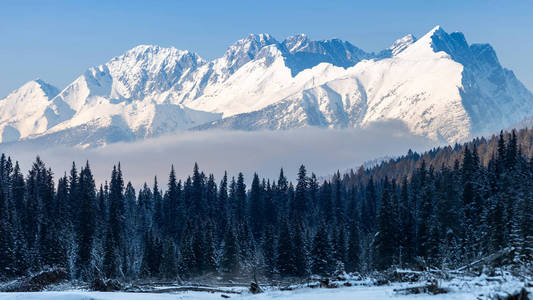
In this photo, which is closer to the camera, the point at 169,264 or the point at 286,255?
the point at 169,264

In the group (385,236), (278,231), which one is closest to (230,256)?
(278,231)

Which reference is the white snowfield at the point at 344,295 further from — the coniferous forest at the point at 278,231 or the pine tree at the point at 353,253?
the pine tree at the point at 353,253

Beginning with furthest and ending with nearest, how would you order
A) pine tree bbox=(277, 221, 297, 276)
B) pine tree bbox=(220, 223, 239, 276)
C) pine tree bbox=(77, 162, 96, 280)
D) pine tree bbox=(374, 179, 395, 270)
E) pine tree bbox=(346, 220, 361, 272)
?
1. pine tree bbox=(77, 162, 96, 280)
2. pine tree bbox=(346, 220, 361, 272)
3. pine tree bbox=(220, 223, 239, 276)
4. pine tree bbox=(277, 221, 297, 276)
5. pine tree bbox=(374, 179, 395, 270)

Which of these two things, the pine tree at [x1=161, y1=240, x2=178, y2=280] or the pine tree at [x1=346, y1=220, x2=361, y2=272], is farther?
the pine tree at [x1=346, y1=220, x2=361, y2=272]

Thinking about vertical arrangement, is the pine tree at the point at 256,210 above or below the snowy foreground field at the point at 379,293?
below

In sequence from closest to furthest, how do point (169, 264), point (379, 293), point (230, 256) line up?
1. point (379, 293)
2. point (169, 264)
3. point (230, 256)

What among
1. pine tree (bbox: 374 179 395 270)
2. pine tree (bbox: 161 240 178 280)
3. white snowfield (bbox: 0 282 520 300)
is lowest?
pine tree (bbox: 161 240 178 280)

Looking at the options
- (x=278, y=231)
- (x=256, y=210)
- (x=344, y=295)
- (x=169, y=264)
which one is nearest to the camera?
(x=344, y=295)

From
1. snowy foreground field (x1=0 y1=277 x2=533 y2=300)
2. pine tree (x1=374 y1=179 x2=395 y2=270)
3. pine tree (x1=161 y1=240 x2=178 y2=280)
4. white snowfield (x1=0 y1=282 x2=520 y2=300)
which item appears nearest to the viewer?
snowy foreground field (x1=0 y1=277 x2=533 y2=300)

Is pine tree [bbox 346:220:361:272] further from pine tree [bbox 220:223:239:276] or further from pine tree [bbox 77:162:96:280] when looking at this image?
pine tree [bbox 77:162:96:280]

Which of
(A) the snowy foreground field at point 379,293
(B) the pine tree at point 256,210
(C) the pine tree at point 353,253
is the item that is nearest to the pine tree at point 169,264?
(C) the pine tree at point 353,253

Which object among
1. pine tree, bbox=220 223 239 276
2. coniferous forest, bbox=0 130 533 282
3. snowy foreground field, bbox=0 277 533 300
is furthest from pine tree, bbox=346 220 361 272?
snowy foreground field, bbox=0 277 533 300

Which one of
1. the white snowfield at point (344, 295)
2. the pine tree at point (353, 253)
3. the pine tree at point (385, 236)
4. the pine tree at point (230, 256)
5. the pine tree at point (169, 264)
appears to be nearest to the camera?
the white snowfield at point (344, 295)

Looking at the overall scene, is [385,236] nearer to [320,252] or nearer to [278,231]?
[320,252]
